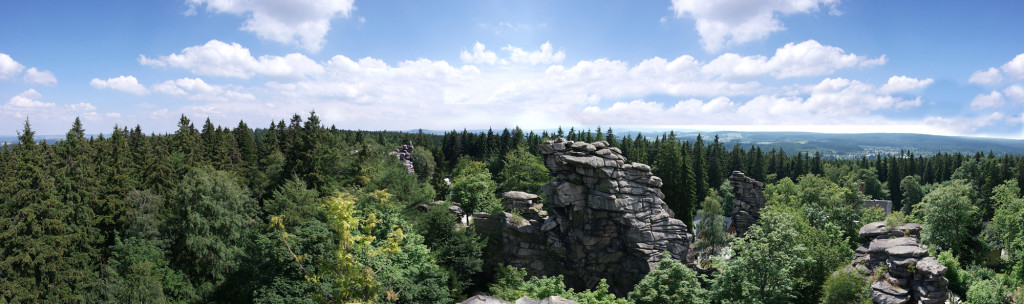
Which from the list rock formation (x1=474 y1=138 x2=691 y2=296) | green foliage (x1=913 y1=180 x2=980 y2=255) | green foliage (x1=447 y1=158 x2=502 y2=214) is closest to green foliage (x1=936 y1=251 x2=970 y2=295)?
green foliage (x1=913 y1=180 x2=980 y2=255)

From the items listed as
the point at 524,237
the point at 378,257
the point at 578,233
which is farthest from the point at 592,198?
the point at 378,257

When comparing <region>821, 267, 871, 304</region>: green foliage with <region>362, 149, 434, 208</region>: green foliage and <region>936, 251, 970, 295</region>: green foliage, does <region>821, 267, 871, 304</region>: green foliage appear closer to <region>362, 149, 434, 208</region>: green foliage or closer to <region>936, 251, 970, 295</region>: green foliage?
<region>936, 251, 970, 295</region>: green foliage

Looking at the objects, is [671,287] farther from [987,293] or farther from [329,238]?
[329,238]

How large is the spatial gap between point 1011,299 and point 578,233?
23.4m

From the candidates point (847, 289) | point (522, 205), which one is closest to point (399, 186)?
point (522, 205)

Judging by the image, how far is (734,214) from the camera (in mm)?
57031

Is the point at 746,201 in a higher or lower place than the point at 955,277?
lower

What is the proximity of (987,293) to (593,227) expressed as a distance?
71.9 feet

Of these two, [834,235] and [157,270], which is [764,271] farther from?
[157,270]

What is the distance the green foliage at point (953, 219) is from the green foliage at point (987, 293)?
765cm

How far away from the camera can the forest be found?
19938 millimetres

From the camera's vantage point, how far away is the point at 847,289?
20.2m

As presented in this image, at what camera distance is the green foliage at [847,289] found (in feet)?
66.6

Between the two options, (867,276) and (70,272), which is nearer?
(867,276)
